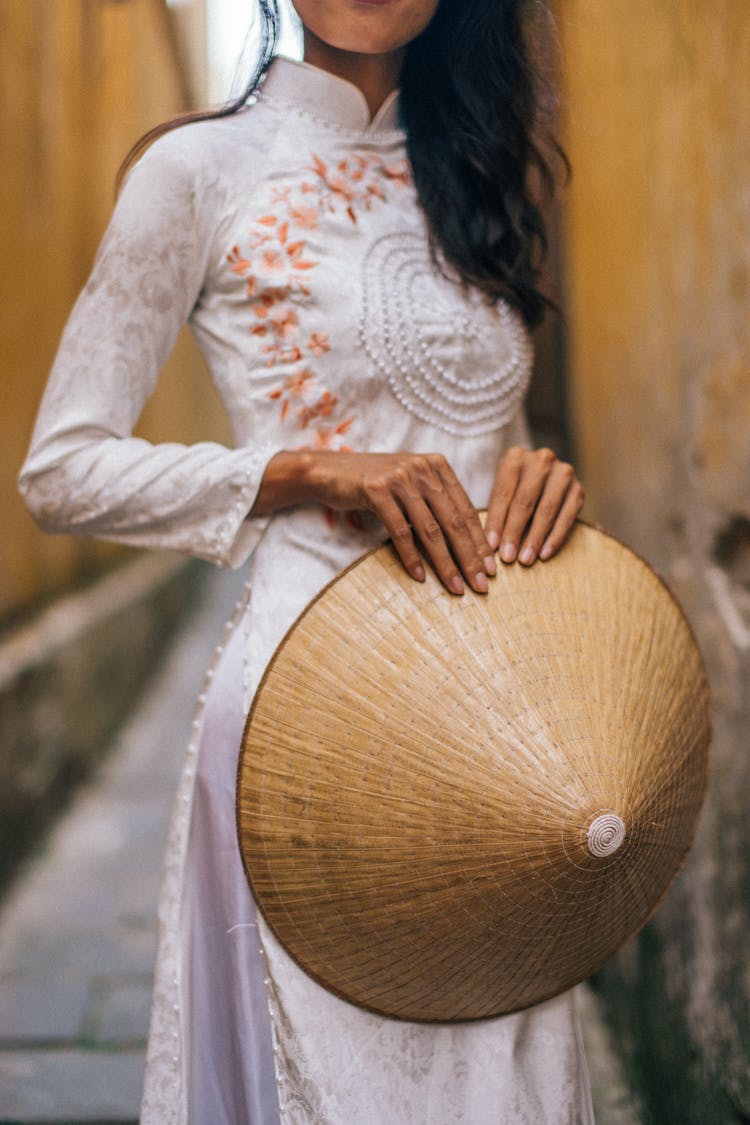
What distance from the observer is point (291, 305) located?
52.0 inches

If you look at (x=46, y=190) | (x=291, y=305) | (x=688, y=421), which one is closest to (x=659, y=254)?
(x=688, y=421)

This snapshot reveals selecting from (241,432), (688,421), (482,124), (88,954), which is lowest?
(88,954)

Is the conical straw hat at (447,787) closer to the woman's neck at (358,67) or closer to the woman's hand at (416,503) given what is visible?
the woman's hand at (416,503)

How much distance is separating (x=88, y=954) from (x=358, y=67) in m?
2.72

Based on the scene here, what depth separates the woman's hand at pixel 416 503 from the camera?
1.16m

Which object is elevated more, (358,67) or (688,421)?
(358,67)

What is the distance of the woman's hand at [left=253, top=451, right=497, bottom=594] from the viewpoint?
1159mm

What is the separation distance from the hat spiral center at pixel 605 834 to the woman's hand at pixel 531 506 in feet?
0.88

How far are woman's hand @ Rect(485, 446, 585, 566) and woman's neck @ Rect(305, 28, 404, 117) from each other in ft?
1.72

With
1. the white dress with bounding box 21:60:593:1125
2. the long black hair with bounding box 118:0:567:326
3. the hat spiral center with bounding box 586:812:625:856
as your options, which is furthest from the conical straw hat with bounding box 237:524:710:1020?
the long black hair with bounding box 118:0:567:326

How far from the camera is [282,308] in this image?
1.32 meters

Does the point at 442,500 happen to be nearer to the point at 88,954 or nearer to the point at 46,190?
the point at 88,954

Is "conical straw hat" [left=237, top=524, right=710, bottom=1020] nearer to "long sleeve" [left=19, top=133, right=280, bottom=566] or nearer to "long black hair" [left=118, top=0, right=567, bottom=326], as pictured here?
"long sleeve" [left=19, top=133, right=280, bottom=566]

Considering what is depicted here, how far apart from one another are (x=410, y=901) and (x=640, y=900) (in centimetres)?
27
